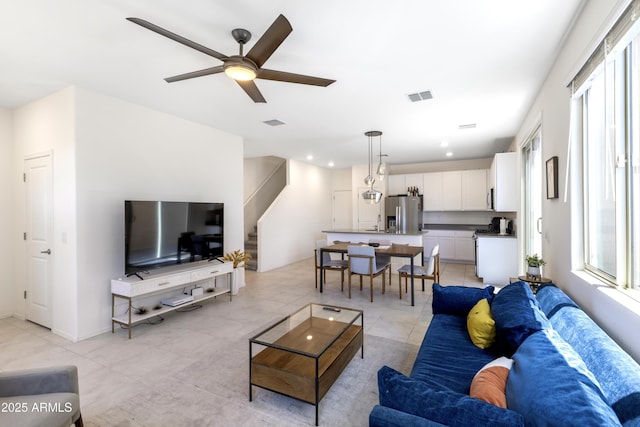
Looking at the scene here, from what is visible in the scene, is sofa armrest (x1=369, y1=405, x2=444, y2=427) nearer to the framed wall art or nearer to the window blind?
the window blind

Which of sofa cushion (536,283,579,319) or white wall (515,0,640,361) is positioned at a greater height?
white wall (515,0,640,361)

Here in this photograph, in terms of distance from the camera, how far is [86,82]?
10.1 ft

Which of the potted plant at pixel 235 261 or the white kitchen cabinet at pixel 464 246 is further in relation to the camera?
the white kitchen cabinet at pixel 464 246

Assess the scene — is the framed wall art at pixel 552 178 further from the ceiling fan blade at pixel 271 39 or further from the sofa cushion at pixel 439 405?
the ceiling fan blade at pixel 271 39

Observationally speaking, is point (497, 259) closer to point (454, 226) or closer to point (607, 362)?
point (454, 226)

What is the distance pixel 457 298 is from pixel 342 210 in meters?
6.91

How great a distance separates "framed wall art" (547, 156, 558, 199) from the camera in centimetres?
263

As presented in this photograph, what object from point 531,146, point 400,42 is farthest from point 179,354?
point 531,146

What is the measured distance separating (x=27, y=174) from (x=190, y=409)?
3.81 m

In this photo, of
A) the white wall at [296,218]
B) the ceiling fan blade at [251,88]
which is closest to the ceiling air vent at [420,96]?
the ceiling fan blade at [251,88]

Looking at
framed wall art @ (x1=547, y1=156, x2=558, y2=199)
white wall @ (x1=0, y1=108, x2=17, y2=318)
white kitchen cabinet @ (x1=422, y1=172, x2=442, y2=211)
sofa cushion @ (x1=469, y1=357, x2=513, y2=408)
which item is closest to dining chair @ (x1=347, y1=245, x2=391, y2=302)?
framed wall art @ (x1=547, y1=156, x2=558, y2=199)

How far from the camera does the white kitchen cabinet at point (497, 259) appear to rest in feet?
17.1

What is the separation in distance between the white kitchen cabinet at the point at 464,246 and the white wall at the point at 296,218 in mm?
3823

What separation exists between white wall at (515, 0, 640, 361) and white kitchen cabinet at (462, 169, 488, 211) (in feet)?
13.6
